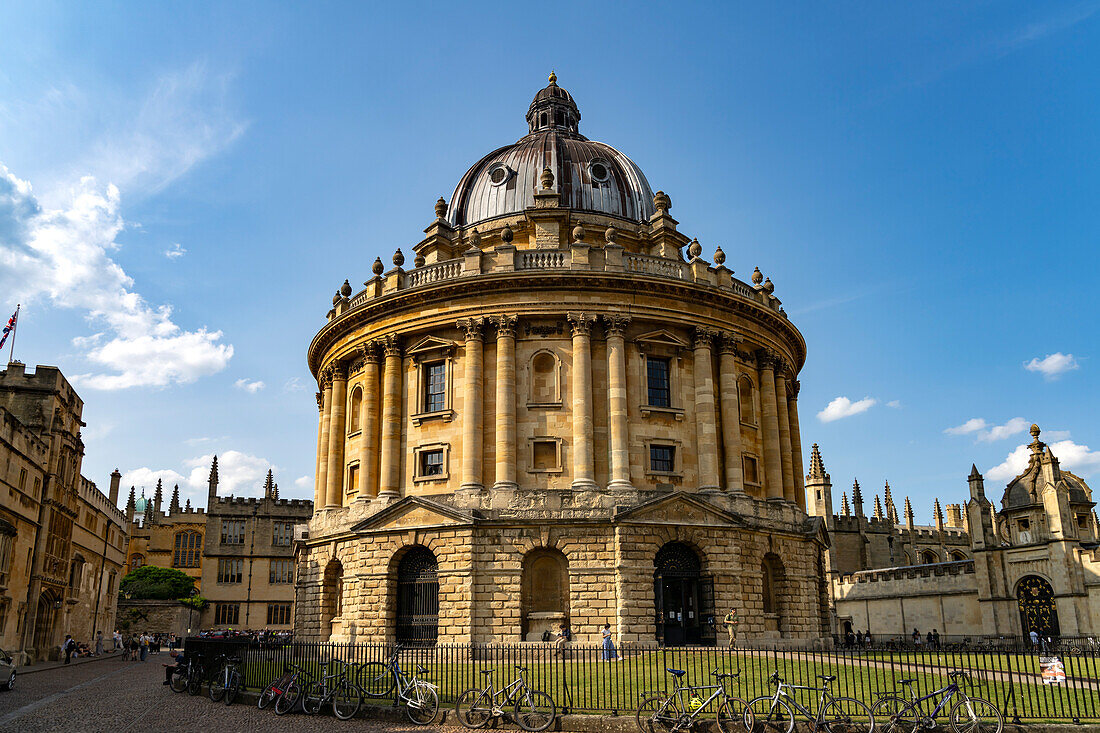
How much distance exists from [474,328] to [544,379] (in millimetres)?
3479

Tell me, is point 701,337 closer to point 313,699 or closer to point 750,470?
point 750,470

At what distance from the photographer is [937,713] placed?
54.7 feet

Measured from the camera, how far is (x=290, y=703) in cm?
2006

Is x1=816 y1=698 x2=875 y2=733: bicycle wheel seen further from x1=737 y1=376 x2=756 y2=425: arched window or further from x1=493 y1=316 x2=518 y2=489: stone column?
x1=737 y1=376 x2=756 y2=425: arched window

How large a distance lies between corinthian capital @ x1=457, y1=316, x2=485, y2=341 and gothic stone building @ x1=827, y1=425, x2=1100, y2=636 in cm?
2941

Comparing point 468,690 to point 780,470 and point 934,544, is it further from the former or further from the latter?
point 934,544

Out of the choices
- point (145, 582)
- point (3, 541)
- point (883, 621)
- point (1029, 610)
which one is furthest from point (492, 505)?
point (145, 582)

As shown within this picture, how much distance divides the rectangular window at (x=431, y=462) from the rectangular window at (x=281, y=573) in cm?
4692

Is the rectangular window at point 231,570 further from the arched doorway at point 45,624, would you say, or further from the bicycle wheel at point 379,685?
the bicycle wheel at point 379,685

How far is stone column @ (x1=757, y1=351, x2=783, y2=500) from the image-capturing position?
3878 cm

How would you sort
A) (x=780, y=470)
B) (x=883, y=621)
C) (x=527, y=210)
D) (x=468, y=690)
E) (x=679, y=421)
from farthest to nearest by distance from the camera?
(x=883, y=621) → (x=527, y=210) → (x=780, y=470) → (x=679, y=421) → (x=468, y=690)

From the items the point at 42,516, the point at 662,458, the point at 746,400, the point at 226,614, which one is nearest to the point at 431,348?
the point at 662,458

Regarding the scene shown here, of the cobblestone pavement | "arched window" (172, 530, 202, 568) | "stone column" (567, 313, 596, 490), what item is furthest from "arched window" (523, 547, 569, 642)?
"arched window" (172, 530, 202, 568)

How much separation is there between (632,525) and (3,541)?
2609 cm
